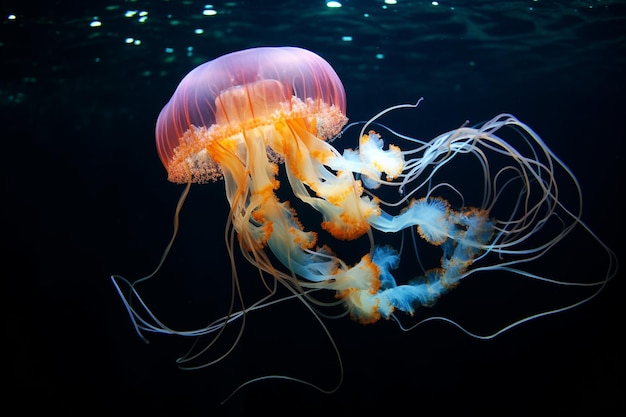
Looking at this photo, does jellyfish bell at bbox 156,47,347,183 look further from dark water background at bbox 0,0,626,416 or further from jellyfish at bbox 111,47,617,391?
dark water background at bbox 0,0,626,416

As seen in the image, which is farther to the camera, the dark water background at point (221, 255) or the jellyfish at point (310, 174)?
the dark water background at point (221, 255)

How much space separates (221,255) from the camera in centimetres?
529

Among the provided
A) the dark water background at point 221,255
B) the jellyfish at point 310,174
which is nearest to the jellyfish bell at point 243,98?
the jellyfish at point 310,174

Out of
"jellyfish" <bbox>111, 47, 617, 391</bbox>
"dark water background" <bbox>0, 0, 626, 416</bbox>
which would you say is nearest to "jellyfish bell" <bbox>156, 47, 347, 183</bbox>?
"jellyfish" <bbox>111, 47, 617, 391</bbox>

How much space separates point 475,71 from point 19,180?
21.3ft

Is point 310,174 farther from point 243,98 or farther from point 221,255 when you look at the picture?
point 221,255

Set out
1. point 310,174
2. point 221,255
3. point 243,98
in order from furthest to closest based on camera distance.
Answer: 1. point 221,255
2. point 310,174
3. point 243,98

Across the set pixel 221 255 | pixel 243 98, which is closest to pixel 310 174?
pixel 243 98

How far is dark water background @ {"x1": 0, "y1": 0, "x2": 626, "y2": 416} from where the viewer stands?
195 inches

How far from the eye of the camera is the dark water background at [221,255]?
4953 mm

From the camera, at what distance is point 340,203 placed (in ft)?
8.71

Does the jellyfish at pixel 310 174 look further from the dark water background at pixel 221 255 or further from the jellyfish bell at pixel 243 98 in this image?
the dark water background at pixel 221 255

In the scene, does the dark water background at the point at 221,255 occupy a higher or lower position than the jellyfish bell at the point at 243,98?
lower

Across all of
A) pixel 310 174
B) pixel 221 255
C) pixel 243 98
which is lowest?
pixel 221 255
